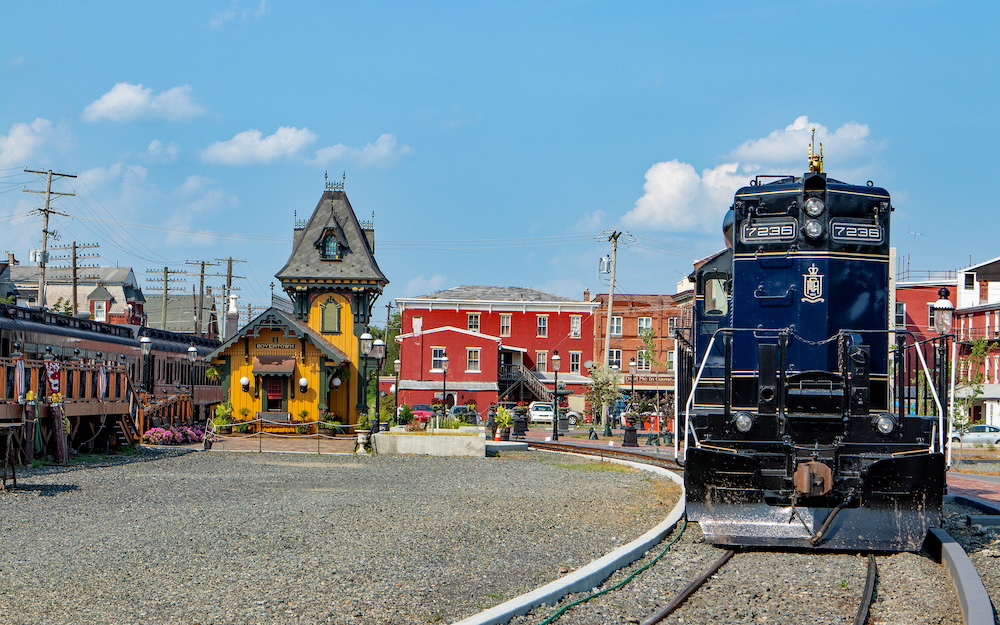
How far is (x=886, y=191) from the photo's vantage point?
43.8 ft

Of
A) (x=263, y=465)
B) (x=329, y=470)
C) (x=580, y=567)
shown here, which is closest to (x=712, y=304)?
(x=580, y=567)

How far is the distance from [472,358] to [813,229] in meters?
53.7

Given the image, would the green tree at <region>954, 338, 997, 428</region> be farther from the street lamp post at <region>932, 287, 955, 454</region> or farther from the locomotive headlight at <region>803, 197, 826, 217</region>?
the locomotive headlight at <region>803, 197, 826, 217</region>

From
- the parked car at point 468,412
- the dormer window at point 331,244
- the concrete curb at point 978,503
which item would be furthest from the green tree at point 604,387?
the concrete curb at point 978,503

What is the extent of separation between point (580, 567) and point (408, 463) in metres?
15.6

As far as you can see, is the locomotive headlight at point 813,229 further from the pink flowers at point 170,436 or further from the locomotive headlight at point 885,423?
the pink flowers at point 170,436

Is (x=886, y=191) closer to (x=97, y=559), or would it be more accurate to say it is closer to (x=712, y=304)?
(x=712, y=304)

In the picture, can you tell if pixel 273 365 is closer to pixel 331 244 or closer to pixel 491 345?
pixel 331 244

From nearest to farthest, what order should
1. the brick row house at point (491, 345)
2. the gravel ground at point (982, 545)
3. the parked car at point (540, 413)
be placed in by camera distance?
1. the gravel ground at point (982, 545)
2. the parked car at point (540, 413)
3. the brick row house at point (491, 345)

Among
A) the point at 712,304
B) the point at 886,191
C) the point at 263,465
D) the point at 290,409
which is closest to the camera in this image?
the point at 886,191

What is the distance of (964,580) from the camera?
9703 mm

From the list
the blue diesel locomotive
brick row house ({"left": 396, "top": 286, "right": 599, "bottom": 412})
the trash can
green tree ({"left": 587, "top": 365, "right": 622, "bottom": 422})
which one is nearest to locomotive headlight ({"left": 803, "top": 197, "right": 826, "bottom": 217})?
the blue diesel locomotive

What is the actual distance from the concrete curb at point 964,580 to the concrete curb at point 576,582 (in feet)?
10.3

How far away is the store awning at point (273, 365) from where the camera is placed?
117 ft
